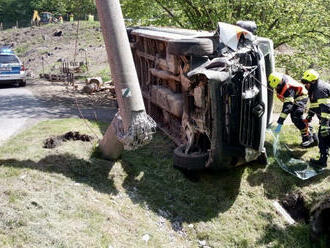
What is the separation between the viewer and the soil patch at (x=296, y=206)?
6348mm

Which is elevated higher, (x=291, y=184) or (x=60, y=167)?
(x=60, y=167)

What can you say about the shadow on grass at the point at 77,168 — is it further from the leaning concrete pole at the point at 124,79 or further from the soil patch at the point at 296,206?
the soil patch at the point at 296,206

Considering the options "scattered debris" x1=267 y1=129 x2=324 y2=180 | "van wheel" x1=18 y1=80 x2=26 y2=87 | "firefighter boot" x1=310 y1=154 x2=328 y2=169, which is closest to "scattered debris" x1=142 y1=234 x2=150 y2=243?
"scattered debris" x1=267 y1=129 x2=324 y2=180

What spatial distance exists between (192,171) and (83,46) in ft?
73.4

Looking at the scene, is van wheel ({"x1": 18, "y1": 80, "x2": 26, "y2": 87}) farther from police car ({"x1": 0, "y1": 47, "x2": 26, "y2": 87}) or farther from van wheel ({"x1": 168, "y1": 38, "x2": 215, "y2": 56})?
van wheel ({"x1": 168, "y1": 38, "x2": 215, "y2": 56})

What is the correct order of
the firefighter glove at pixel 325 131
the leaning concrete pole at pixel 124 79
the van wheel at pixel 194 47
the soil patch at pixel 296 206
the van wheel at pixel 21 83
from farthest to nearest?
the van wheel at pixel 21 83, the firefighter glove at pixel 325 131, the soil patch at pixel 296 206, the van wheel at pixel 194 47, the leaning concrete pole at pixel 124 79

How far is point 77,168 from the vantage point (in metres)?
6.33

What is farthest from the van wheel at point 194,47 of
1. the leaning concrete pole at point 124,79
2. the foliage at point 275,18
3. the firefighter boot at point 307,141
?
the foliage at point 275,18

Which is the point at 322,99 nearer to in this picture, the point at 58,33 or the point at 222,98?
the point at 222,98

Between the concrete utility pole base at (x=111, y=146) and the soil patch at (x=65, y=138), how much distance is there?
0.77 m

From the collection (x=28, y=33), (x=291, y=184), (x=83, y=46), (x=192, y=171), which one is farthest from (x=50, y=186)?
(x=28, y=33)

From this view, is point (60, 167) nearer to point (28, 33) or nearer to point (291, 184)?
point (291, 184)

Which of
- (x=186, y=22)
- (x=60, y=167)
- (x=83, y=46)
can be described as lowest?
(x=83, y=46)

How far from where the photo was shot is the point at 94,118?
32.8 feet
